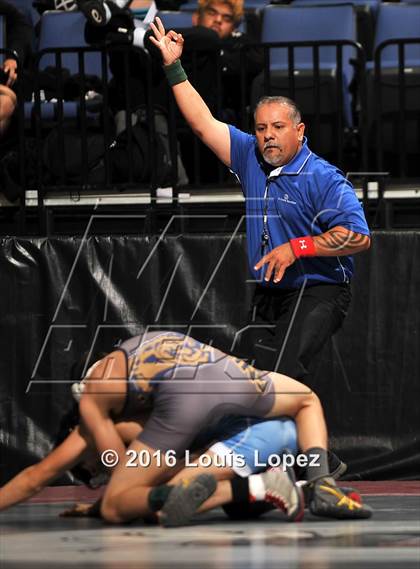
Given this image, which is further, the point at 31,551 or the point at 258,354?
the point at 258,354

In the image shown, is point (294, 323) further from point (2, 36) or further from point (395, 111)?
point (2, 36)

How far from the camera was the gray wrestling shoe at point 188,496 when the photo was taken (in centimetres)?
575

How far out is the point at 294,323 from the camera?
693cm

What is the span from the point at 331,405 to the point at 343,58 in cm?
247

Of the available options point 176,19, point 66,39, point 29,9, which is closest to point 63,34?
point 66,39

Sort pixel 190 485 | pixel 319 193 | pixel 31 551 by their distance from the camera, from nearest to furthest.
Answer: pixel 31 551 < pixel 190 485 < pixel 319 193

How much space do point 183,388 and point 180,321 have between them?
2507 mm

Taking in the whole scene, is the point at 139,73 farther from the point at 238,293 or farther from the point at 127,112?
the point at 238,293

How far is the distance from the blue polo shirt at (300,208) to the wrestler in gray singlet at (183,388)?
977 millimetres

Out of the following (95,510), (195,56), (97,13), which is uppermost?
(97,13)

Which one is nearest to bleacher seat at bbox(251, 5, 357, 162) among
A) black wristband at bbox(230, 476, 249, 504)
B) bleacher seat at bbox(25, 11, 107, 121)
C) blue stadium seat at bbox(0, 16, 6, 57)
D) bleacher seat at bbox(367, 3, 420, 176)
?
bleacher seat at bbox(367, 3, 420, 176)

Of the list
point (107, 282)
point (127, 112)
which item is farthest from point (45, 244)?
point (127, 112)

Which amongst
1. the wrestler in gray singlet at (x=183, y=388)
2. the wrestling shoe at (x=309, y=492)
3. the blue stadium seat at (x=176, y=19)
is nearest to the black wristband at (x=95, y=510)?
the wrestler in gray singlet at (x=183, y=388)

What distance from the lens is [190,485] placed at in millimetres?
5750
